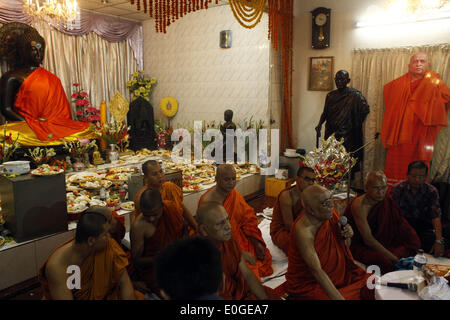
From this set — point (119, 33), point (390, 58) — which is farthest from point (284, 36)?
point (119, 33)

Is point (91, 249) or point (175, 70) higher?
point (175, 70)

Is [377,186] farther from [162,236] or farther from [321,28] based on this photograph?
[321,28]

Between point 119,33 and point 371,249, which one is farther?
point 119,33

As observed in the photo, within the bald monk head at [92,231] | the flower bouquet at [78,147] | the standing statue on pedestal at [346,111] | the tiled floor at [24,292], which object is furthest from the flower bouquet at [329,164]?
the flower bouquet at [78,147]

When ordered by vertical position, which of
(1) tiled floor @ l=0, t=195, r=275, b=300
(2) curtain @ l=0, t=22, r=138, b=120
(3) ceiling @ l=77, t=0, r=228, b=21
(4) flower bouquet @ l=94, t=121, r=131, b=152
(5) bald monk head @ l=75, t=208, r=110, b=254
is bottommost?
(1) tiled floor @ l=0, t=195, r=275, b=300

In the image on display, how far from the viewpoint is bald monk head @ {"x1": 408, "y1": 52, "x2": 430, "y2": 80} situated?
586cm

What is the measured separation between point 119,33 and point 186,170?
5115mm

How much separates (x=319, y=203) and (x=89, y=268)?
172 centimetres

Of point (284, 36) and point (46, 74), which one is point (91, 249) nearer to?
point (284, 36)

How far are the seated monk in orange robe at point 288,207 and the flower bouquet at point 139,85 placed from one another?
7030mm

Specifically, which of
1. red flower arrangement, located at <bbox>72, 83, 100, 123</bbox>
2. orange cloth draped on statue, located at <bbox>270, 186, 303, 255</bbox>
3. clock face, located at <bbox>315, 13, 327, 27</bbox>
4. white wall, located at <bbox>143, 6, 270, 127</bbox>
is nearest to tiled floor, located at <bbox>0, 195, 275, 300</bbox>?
orange cloth draped on statue, located at <bbox>270, 186, 303, 255</bbox>

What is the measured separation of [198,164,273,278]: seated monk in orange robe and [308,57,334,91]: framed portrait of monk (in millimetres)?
4522

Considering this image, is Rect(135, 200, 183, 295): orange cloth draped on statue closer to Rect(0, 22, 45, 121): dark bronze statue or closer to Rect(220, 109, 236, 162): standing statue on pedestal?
Rect(220, 109, 236, 162): standing statue on pedestal

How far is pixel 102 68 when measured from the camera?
9398 mm
